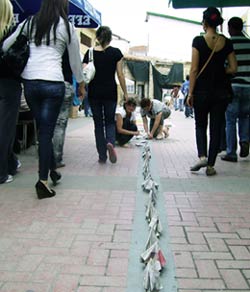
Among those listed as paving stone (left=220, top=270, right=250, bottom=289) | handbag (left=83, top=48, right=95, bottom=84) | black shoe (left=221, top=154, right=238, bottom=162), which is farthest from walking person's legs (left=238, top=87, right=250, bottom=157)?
paving stone (left=220, top=270, right=250, bottom=289)

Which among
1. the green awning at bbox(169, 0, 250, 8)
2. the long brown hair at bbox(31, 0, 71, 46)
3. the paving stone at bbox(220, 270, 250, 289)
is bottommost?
the paving stone at bbox(220, 270, 250, 289)

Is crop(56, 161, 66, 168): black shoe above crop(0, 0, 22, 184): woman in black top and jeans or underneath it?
underneath

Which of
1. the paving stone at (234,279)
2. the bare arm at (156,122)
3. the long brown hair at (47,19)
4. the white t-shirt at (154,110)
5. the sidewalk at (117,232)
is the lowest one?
the paving stone at (234,279)

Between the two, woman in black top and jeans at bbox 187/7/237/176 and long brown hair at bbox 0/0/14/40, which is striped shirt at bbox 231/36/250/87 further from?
long brown hair at bbox 0/0/14/40

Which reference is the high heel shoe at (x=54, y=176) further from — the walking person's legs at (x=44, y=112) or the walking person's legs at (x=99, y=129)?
the walking person's legs at (x=99, y=129)

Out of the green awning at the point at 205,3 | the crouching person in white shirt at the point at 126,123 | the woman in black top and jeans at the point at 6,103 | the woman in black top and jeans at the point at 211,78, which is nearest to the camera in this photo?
the woman in black top and jeans at the point at 6,103

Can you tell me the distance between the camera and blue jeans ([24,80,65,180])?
4098 millimetres

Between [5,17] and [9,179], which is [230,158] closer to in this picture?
[9,179]

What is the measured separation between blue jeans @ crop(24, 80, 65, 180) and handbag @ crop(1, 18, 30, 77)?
0.53 feet

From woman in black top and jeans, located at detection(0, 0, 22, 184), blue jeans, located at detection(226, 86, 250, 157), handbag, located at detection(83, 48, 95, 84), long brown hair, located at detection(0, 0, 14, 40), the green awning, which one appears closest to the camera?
long brown hair, located at detection(0, 0, 14, 40)

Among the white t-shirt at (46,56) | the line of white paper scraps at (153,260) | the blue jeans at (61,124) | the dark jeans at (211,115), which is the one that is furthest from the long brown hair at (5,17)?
the line of white paper scraps at (153,260)

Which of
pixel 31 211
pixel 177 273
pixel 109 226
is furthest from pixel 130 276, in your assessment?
pixel 31 211

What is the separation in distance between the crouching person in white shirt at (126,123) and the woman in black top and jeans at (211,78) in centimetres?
259

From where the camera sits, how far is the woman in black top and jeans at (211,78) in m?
5.24
